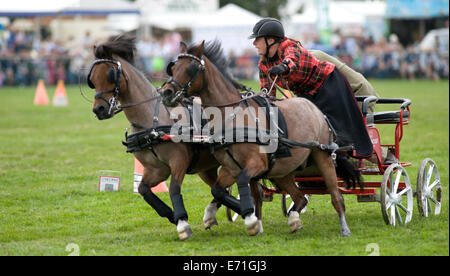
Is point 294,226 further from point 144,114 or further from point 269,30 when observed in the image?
point 269,30

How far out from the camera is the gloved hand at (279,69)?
661 centimetres

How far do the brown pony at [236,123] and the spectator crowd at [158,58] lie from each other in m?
23.6

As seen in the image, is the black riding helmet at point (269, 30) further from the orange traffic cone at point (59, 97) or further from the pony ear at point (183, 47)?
the orange traffic cone at point (59, 97)

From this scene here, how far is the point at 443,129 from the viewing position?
1609 centimetres

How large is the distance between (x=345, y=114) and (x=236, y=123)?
153cm

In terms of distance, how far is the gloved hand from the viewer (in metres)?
6.61

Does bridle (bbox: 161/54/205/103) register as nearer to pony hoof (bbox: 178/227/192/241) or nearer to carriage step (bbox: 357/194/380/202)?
pony hoof (bbox: 178/227/192/241)

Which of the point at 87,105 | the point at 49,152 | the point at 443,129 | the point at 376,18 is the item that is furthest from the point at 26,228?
the point at 376,18

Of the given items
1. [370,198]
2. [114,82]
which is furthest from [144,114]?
[370,198]

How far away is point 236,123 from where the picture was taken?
6.40 m

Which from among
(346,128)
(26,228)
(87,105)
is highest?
(346,128)

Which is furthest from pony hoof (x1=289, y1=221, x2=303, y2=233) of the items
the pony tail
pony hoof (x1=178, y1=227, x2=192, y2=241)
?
pony hoof (x1=178, y1=227, x2=192, y2=241)

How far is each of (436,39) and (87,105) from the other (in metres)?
20.0
